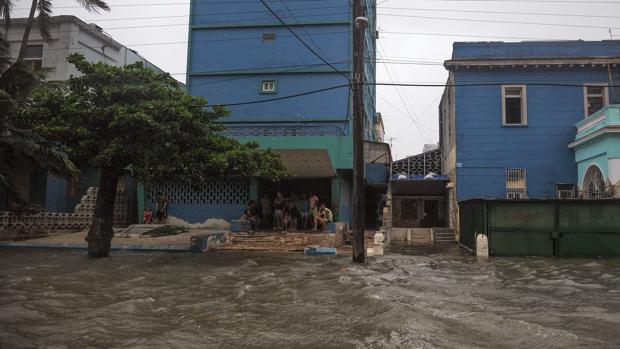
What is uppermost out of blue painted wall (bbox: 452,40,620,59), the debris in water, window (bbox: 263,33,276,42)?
window (bbox: 263,33,276,42)

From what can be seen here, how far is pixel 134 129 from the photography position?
11.7 metres

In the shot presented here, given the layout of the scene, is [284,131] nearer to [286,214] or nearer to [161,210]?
[286,214]

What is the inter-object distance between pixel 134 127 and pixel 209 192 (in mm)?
9941

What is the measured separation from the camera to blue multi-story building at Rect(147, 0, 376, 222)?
21281mm

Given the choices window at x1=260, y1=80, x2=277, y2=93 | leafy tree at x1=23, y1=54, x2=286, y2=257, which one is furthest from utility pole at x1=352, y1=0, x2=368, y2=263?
window at x1=260, y1=80, x2=277, y2=93

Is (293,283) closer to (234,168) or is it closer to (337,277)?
(337,277)

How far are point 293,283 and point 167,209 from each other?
12935 millimetres

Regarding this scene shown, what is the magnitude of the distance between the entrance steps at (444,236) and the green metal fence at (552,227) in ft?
23.6

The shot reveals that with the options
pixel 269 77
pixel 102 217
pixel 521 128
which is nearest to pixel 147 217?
pixel 102 217

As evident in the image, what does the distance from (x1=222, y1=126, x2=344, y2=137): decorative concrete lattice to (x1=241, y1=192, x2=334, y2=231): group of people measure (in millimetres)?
2517

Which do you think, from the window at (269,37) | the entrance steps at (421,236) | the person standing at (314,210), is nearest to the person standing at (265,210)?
the person standing at (314,210)

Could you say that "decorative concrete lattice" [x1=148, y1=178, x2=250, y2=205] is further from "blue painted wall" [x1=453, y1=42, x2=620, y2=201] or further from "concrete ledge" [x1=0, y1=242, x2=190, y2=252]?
"blue painted wall" [x1=453, y1=42, x2=620, y2=201]

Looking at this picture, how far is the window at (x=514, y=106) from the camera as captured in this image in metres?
21.4

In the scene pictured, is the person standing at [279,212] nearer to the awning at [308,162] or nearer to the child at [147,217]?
the awning at [308,162]
